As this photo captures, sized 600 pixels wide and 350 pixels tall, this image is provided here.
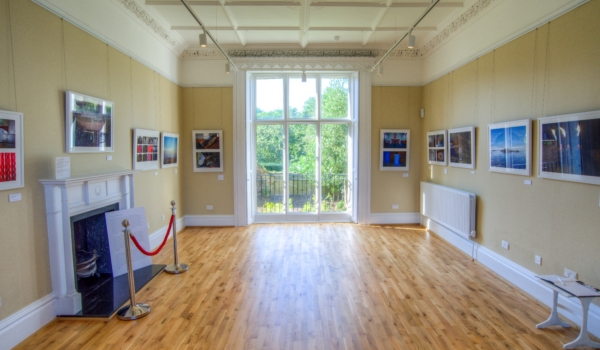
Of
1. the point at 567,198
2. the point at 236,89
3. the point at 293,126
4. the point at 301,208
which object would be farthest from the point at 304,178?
the point at 567,198

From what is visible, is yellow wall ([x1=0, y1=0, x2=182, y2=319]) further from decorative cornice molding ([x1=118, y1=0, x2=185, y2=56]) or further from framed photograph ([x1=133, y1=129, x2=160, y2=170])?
decorative cornice molding ([x1=118, y1=0, x2=185, y2=56])

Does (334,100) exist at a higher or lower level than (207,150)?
higher

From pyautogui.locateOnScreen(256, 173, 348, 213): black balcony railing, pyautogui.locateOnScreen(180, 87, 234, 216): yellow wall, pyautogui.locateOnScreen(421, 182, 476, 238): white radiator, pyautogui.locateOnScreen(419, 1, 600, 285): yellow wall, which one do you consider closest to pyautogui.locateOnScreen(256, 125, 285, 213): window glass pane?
pyautogui.locateOnScreen(256, 173, 348, 213): black balcony railing

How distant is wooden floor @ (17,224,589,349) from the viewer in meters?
3.07

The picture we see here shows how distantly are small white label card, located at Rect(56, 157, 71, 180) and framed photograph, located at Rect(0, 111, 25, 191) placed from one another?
0.36 m

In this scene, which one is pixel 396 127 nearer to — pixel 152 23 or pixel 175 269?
pixel 152 23

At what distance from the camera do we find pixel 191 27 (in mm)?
6191

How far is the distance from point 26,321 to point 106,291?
3.10ft

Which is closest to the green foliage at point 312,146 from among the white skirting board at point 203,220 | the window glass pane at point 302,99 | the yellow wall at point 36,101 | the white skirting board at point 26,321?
the window glass pane at point 302,99

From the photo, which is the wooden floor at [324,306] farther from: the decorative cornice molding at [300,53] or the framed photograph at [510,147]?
the decorative cornice molding at [300,53]

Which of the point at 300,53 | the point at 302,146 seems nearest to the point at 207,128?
the point at 302,146

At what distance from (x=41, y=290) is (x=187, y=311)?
5.11 feet

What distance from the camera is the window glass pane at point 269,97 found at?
314 inches

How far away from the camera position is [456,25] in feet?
19.3
